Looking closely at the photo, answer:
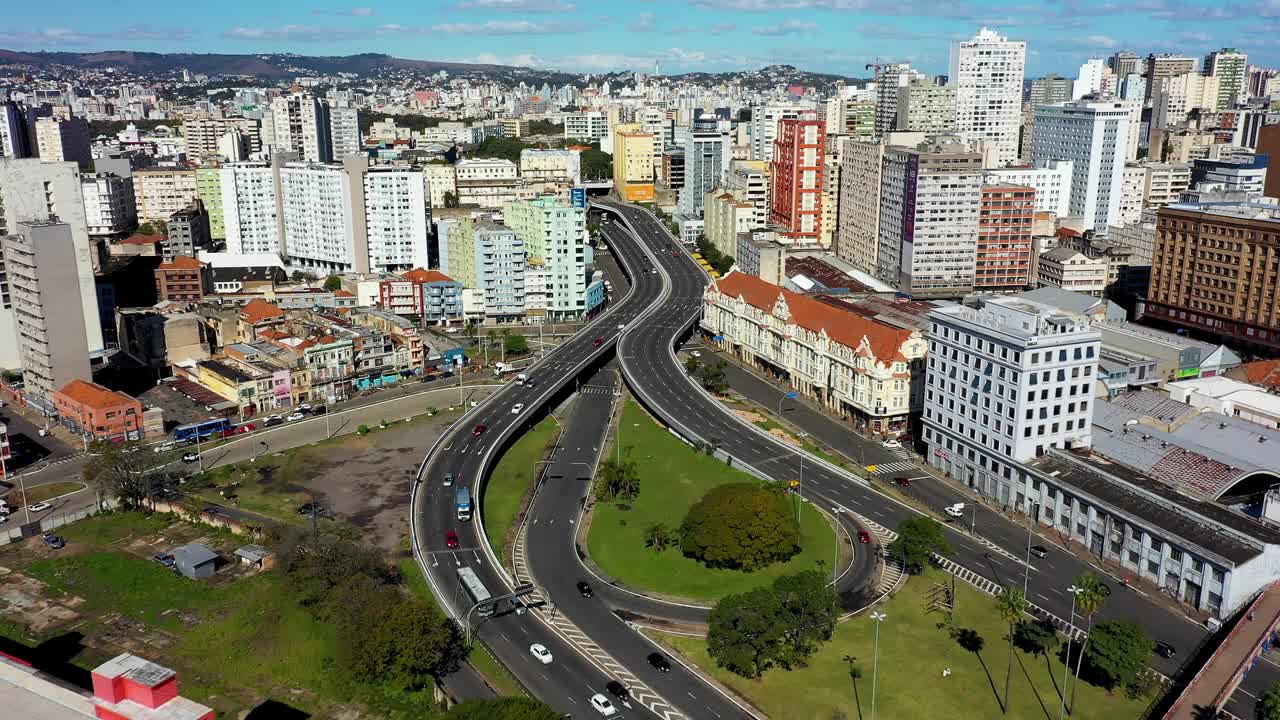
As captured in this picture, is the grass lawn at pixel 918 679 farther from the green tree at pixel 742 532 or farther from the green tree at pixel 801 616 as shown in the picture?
the green tree at pixel 742 532

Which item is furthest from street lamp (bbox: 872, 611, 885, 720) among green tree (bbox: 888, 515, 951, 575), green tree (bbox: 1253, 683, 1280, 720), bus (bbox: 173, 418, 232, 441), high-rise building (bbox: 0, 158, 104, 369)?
high-rise building (bbox: 0, 158, 104, 369)

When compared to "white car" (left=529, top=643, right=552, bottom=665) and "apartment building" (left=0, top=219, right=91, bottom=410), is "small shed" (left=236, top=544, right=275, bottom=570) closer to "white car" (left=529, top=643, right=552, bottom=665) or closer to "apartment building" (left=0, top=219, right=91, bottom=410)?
"white car" (left=529, top=643, right=552, bottom=665)

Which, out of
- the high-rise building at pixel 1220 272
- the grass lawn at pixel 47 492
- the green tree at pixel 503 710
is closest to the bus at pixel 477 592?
the green tree at pixel 503 710

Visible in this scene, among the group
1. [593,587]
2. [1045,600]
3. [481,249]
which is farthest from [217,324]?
[1045,600]

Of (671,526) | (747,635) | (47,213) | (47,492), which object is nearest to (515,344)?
(671,526)

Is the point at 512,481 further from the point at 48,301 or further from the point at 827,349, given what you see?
the point at 48,301

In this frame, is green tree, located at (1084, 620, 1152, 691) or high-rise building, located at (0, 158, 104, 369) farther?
high-rise building, located at (0, 158, 104, 369)
